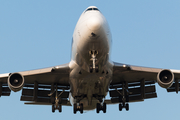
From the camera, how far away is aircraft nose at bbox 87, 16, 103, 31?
19938 millimetres

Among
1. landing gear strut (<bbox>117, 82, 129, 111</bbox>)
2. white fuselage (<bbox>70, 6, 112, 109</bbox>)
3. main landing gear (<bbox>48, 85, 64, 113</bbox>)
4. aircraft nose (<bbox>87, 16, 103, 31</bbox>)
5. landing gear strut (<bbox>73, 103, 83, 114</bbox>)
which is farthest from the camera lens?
landing gear strut (<bbox>117, 82, 129, 111</bbox>)

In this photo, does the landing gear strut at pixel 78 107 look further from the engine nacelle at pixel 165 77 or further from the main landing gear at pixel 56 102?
the engine nacelle at pixel 165 77

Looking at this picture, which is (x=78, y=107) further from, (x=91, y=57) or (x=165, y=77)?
(x=165, y=77)

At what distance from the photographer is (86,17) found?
2100 cm

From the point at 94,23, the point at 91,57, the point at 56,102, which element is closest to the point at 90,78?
the point at 91,57

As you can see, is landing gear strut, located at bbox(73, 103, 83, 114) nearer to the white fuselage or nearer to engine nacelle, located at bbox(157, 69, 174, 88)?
the white fuselage

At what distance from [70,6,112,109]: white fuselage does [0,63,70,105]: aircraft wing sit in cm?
139

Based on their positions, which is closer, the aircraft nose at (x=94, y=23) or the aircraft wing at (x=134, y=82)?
the aircraft nose at (x=94, y=23)

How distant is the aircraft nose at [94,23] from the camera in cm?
1994

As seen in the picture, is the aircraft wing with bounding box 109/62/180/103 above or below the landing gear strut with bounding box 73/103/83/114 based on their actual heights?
above

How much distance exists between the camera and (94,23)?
20.0 m

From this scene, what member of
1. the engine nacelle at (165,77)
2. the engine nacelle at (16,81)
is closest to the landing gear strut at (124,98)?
the engine nacelle at (165,77)

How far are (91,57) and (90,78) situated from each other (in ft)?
6.06

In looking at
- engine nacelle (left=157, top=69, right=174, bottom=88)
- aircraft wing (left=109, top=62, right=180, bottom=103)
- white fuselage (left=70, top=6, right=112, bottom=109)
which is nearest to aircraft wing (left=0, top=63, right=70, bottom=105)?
white fuselage (left=70, top=6, right=112, bottom=109)
